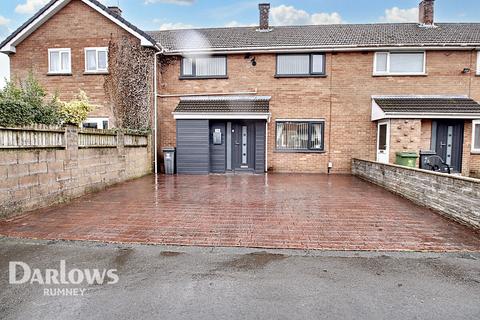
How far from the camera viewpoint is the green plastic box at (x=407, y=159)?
11.8m

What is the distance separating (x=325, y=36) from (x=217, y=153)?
24.2ft

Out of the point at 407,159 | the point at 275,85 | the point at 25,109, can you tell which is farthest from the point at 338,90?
the point at 25,109

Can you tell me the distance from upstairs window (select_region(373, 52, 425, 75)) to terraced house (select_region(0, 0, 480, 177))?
0.14 feet

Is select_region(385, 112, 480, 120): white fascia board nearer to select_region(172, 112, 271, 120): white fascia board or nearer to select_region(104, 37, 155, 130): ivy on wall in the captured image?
select_region(172, 112, 271, 120): white fascia board

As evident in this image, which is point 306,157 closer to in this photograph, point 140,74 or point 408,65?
point 408,65

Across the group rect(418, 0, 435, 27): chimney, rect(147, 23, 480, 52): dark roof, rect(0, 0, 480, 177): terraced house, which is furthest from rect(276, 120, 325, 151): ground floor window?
rect(418, 0, 435, 27): chimney

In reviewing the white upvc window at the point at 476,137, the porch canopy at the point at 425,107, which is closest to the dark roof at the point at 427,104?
the porch canopy at the point at 425,107

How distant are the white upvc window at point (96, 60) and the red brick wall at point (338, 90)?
3.13m

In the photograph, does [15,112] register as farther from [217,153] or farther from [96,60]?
[217,153]

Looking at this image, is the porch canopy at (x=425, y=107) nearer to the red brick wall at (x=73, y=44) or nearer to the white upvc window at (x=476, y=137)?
the white upvc window at (x=476, y=137)

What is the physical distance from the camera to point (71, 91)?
1420 cm

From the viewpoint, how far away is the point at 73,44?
14070mm

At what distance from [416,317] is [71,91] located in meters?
15.2

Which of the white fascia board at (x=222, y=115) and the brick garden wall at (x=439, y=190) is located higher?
the white fascia board at (x=222, y=115)
